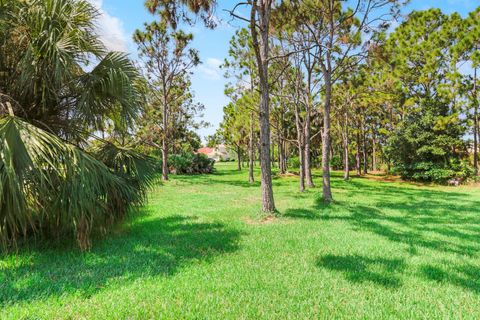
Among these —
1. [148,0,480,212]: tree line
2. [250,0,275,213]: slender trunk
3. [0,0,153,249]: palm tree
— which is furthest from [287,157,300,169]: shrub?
[0,0,153,249]: palm tree

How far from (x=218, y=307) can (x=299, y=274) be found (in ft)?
4.01

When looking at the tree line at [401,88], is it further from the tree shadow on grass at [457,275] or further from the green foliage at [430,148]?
the tree shadow on grass at [457,275]

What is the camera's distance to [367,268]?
3652 mm

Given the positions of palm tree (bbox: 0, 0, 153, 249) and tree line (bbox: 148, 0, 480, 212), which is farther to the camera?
tree line (bbox: 148, 0, 480, 212)

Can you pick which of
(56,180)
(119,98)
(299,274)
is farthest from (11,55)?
(299,274)

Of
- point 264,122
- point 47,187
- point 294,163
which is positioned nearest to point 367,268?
point 264,122

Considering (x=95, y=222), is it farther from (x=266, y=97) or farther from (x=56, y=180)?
(x=266, y=97)

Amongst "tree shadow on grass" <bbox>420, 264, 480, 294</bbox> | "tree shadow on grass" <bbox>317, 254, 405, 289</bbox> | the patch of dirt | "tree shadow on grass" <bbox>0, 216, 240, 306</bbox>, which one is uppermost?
"tree shadow on grass" <bbox>0, 216, 240, 306</bbox>

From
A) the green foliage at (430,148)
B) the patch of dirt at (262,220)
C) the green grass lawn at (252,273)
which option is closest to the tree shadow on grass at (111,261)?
the green grass lawn at (252,273)

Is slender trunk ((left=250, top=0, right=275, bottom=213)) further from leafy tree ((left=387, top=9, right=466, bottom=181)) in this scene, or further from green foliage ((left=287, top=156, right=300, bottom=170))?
green foliage ((left=287, top=156, right=300, bottom=170))

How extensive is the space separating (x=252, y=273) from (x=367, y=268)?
1.52 m

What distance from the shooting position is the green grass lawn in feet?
8.62

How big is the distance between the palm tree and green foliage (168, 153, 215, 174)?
18.9 meters

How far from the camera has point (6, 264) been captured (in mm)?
3643
